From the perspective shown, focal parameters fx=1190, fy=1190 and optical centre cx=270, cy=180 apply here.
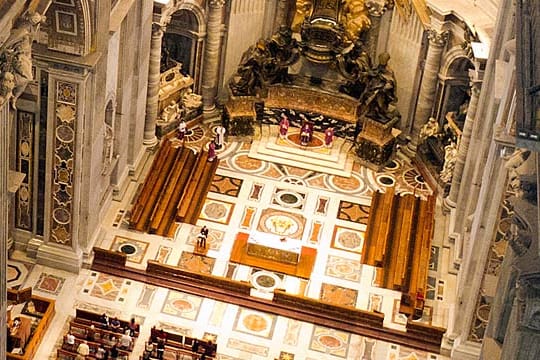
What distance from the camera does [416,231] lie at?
29.1 metres

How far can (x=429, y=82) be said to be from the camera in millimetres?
31562

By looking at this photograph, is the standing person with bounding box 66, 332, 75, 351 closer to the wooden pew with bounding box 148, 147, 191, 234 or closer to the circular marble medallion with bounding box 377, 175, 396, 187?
the wooden pew with bounding box 148, 147, 191, 234

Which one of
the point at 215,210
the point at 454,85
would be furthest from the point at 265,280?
the point at 454,85

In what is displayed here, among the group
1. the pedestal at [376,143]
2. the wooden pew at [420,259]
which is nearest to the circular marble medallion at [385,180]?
the pedestal at [376,143]

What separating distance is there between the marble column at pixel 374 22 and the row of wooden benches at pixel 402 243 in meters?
5.04

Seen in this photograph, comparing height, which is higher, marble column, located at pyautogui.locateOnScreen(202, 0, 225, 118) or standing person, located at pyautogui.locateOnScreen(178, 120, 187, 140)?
marble column, located at pyautogui.locateOnScreen(202, 0, 225, 118)

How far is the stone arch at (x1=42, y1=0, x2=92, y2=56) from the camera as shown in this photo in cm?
2319

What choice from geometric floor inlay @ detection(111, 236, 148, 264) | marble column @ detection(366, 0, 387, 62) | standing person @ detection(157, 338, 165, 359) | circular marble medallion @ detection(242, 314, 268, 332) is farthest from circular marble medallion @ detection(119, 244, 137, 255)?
marble column @ detection(366, 0, 387, 62)

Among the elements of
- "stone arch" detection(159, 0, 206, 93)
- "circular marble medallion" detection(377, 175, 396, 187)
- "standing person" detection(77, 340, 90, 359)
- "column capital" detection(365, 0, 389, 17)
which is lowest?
"standing person" detection(77, 340, 90, 359)

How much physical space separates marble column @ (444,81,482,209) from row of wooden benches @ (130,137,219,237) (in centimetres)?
618

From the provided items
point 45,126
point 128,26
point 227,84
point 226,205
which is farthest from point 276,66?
point 45,126

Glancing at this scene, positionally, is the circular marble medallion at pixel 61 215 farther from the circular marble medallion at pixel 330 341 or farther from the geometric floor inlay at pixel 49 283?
the circular marble medallion at pixel 330 341

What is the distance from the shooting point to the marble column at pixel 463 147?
28391 mm

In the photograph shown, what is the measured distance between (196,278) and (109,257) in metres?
2.03
